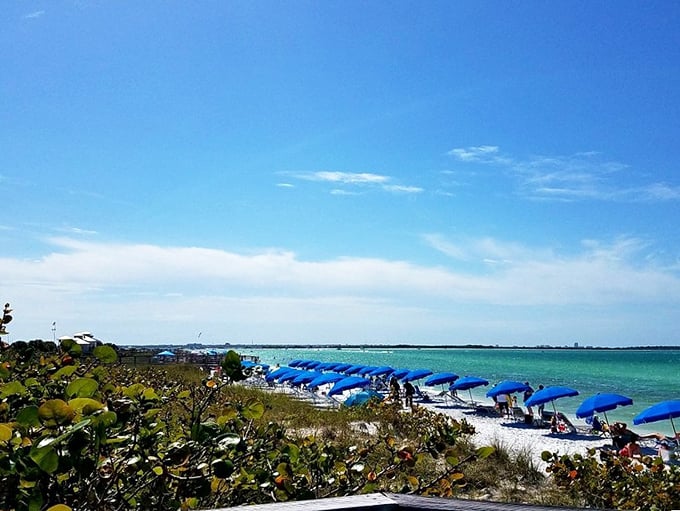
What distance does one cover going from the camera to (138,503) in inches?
62.3

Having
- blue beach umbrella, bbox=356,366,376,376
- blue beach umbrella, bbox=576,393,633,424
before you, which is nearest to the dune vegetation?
blue beach umbrella, bbox=576,393,633,424

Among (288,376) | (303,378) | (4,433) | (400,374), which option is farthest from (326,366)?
(4,433)

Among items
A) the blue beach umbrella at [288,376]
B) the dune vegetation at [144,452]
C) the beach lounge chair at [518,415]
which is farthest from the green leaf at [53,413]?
the blue beach umbrella at [288,376]

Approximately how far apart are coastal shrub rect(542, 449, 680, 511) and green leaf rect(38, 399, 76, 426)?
3.45m

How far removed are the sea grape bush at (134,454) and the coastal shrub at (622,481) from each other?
86.4 inches

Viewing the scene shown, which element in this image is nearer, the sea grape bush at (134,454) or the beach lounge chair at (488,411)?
the sea grape bush at (134,454)

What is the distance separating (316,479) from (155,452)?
75 cm

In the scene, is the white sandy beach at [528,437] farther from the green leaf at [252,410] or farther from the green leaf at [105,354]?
the green leaf at [105,354]

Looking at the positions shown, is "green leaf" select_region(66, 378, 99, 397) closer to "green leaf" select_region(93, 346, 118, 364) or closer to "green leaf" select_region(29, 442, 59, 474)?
"green leaf" select_region(29, 442, 59, 474)

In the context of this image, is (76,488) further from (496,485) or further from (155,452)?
(496,485)

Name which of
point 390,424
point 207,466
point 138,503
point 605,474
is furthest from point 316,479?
point 390,424

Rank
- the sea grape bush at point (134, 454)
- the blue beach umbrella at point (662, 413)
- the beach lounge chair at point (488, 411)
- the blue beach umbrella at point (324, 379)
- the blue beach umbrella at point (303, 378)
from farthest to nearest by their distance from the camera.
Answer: the blue beach umbrella at point (303, 378)
the blue beach umbrella at point (324, 379)
the beach lounge chair at point (488, 411)
the blue beach umbrella at point (662, 413)
the sea grape bush at point (134, 454)

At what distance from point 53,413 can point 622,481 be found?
4.59 meters

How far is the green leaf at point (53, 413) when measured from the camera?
3.10ft
